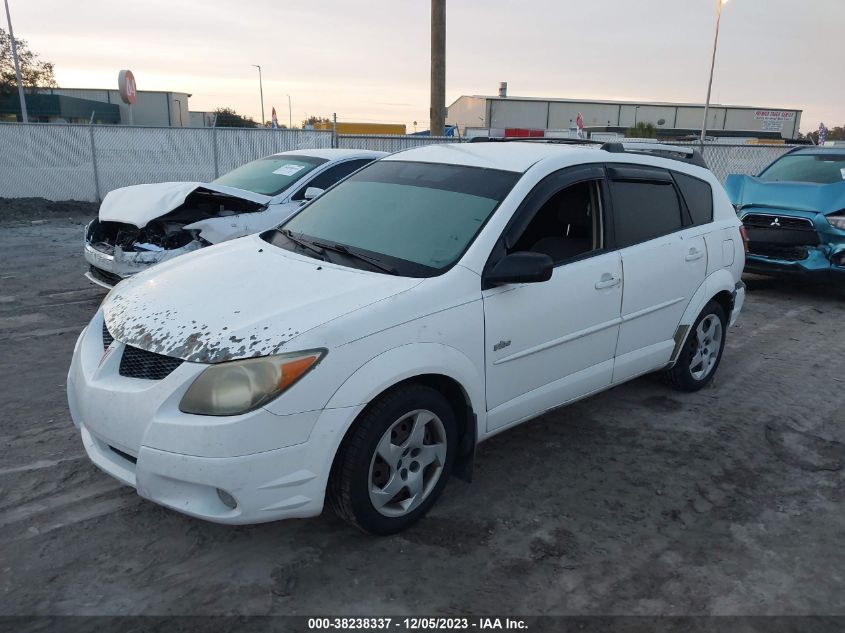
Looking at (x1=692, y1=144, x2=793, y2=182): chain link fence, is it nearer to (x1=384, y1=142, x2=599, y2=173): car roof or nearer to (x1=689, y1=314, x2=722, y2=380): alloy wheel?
(x1=689, y1=314, x2=722, y2=380): alloy wheel

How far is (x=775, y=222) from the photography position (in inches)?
335

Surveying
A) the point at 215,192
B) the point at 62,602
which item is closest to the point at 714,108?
the point at 215,192

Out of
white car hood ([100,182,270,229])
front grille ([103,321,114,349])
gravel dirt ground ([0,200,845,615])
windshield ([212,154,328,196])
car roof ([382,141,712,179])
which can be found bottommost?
gravel dirt ground ([0,200,845,615])

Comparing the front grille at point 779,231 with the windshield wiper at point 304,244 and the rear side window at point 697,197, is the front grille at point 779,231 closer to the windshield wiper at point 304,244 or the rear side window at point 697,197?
the rear side window at point 697,197

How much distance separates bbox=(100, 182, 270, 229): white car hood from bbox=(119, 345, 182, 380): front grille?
156 inches

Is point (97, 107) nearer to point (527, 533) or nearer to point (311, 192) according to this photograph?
point (311, 192)

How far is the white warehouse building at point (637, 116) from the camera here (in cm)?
6091

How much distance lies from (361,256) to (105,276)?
14.0 ft

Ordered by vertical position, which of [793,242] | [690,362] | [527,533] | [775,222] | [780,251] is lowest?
[527,533]

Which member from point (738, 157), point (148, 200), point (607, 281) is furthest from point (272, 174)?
point (738, 157)

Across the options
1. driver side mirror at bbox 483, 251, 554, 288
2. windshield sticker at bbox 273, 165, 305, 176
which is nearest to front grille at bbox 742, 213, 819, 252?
windshield sticker at bbox 273, 165, 305, 176

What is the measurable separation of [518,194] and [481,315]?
0.76m

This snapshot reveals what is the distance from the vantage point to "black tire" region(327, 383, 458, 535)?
9.48 ft

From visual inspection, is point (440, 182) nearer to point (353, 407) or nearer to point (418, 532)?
point (353, 407)
